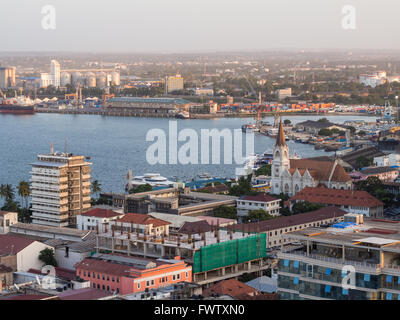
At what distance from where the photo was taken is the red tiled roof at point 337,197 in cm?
1516

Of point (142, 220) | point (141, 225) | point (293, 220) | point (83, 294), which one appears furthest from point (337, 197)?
point (83, 294)

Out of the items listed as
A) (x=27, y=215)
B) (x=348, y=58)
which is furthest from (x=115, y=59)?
(x=27, y=215)

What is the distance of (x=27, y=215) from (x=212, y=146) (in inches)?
658

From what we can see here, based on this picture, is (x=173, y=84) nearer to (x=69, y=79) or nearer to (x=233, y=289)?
(x=69, y=79)

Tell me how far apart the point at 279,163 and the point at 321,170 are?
34.4 inches

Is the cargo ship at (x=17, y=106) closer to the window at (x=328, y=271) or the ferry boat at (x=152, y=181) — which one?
the ferry boat at (x=152, y=181)

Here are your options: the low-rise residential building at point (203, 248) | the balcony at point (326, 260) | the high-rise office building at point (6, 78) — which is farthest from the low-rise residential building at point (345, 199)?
the high-rise office building at point (6, 78)

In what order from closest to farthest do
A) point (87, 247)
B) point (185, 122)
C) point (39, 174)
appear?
point (87, 247) → point (39, 174) → point (185, 122)

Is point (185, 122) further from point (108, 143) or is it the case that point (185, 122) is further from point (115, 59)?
point (115, 59)

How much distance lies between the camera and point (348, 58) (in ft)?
447

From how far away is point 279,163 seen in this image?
673 inches

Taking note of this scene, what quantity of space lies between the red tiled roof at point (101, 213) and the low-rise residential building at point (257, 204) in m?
2.93

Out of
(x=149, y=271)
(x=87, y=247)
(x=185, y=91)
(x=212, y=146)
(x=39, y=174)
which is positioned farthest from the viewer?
(x=185, y=91)
